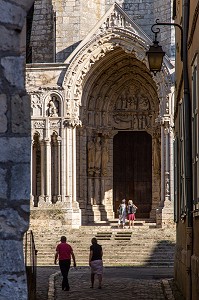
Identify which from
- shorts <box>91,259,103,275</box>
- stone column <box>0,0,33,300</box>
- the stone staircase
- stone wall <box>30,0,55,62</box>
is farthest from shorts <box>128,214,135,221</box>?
stone column <box>0,0,33,300</box>

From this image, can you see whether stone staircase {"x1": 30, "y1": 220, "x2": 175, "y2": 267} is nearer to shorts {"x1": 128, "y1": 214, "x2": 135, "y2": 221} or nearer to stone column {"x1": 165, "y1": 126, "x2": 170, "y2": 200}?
shorts {"x1": 128, "y1": 214, "x2": 135, "y2": 221}

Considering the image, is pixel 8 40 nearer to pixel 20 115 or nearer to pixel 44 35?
pixel 20 115

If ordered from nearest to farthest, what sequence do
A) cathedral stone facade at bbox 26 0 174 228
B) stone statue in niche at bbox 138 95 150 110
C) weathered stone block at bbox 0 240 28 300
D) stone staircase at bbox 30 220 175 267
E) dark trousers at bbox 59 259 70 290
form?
1. weathered stone block at bbox 0 240 28 300
2. dark trousers at bbox 59 259 70 290
3. stone staircase at bbox 30 220 175 267
4. cathedral stone facade at bbox 26 0 174 228
5. stone statue in niche at bbox 138 95 150 110

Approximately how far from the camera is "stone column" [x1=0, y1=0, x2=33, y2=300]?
7.44 m

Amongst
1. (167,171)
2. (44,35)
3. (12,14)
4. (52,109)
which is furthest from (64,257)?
(44,35)

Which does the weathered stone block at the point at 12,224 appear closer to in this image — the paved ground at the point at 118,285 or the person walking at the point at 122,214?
the paved ground at the point at 118,285

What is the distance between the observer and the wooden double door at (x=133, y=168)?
3888 centimetres

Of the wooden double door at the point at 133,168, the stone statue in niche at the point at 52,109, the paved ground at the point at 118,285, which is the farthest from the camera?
the wooden double door at the point at 133,168

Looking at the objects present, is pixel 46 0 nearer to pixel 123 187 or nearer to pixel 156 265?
pixel 123 187

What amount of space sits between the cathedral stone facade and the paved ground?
842cm

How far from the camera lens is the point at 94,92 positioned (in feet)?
124

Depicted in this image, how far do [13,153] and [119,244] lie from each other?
24797mm

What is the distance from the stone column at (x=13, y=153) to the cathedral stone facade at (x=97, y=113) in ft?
A: 89.9

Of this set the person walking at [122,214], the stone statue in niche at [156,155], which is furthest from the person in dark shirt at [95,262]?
the stone statue in niche at [156,155]
